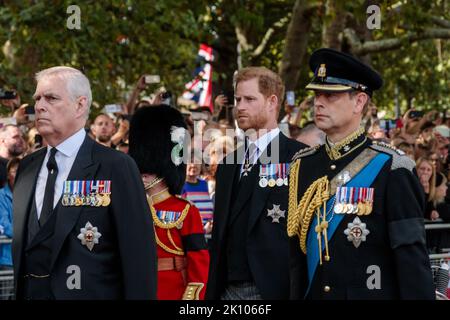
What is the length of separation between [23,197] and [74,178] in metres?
0.29

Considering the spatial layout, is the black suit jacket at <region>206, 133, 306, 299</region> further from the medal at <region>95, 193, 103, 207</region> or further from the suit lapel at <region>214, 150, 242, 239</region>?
the medal at <region>95, 193, 103, 207</region>

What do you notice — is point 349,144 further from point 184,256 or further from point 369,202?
point 184,256

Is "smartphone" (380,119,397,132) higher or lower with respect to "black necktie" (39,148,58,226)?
higher

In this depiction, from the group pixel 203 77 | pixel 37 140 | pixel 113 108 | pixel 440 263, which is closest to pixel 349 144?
pixel 440 263

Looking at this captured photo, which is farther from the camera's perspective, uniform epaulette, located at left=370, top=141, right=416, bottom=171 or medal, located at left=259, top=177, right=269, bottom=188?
medal, located at left=259, top=177, right=269, bottom=188

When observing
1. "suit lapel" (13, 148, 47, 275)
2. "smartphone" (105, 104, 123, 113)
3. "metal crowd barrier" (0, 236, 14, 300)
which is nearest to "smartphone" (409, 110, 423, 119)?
"smartphone" (105, 104, 123, 113)

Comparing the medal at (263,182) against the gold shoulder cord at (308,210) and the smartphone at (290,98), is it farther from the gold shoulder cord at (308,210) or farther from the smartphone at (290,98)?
the smartphone at (290,98)

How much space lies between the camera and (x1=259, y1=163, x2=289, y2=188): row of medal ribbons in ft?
21.1

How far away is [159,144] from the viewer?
6797 mm

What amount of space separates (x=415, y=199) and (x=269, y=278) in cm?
145

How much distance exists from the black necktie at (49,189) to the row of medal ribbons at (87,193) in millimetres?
75

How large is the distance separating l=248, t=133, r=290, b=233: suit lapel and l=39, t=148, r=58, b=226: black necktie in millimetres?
1465
